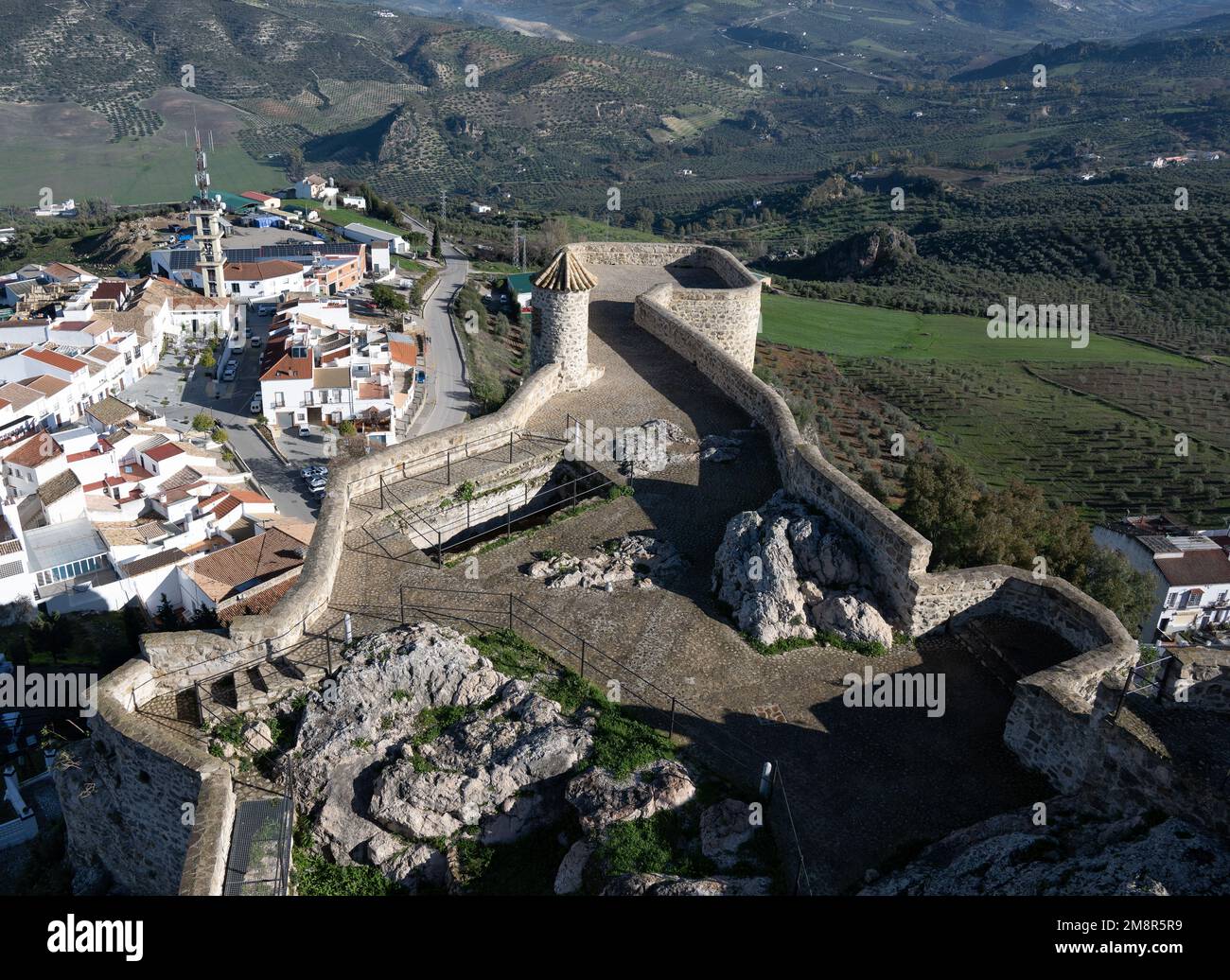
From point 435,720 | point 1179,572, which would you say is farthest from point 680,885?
point 1179,572

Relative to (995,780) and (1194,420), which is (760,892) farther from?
(1194,420)

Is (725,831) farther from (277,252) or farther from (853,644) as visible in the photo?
(277,252)

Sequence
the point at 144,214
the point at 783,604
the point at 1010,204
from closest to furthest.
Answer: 1. the point at 783,604
2. the point at 1010,204
3. the point at 144,214

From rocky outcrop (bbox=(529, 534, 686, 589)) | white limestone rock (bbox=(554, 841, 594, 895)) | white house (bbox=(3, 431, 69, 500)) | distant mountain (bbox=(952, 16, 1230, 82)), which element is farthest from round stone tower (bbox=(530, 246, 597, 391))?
distant mountain (bbox=(952, 16, 1230, 82))

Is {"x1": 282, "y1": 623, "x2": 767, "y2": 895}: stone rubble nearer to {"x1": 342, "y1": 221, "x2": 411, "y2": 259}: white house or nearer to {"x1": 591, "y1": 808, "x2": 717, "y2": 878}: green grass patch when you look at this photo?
{"x1": 591, "y1": 808, "x2": 717, "y2": 878}: green grass patch

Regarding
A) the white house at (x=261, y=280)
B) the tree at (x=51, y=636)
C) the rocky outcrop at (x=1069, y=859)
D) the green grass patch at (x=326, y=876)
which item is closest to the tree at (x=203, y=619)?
the tree at (x=51, y=636)

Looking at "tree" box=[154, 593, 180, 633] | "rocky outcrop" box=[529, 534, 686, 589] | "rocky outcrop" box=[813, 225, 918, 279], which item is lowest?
"tree" box=[154, 593, 180, 633]

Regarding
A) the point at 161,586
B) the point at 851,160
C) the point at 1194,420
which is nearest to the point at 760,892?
→ the point at 161,586
